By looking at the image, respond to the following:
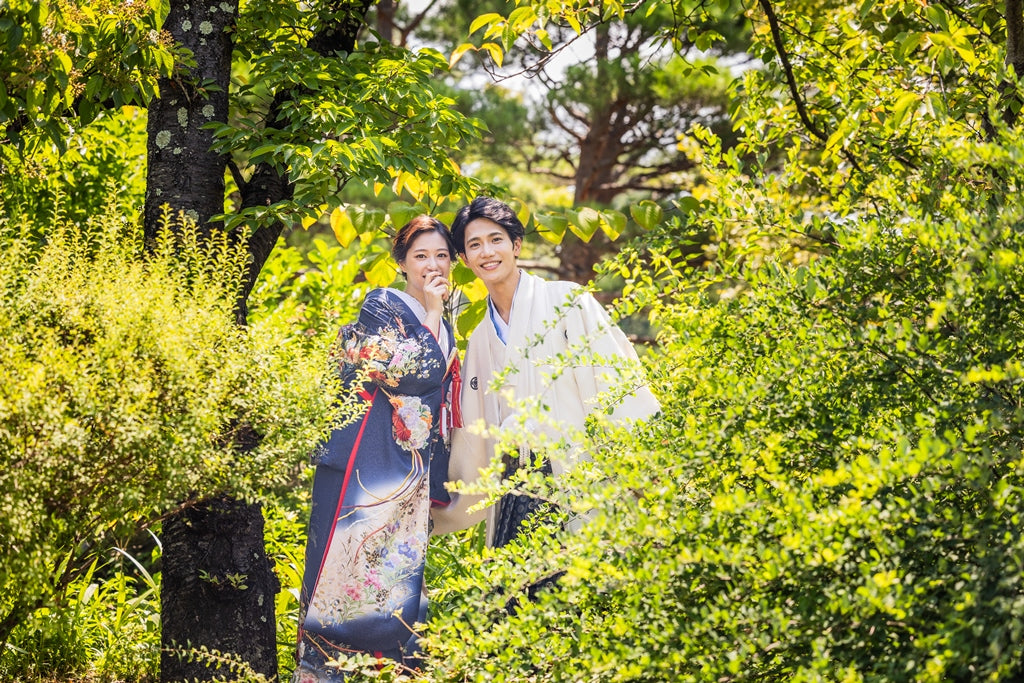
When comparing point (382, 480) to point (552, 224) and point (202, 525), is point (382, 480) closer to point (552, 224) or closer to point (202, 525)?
point (202, 525)

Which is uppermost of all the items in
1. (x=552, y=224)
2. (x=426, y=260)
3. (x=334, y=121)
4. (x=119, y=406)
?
(x=334, y=121)

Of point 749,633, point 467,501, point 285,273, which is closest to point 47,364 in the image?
point 467,501

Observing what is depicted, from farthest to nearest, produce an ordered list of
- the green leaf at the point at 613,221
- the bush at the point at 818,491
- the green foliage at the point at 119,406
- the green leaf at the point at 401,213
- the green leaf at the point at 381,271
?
the green leaf at the point at 381,271, the green leaf at the point at 613,221, the green leaf at the point at 401,213, the green foliage at the point at 119,406, the bush at the point at 818,491

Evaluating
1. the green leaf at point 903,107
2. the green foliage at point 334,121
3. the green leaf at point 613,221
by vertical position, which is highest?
the green foliage at point 334,121

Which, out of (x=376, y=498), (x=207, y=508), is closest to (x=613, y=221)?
(x=376, y=498)

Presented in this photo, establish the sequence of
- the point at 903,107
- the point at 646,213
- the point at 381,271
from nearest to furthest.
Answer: the point at 903,107
the point at 646,213
the point at 381,271

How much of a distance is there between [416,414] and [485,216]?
28.7 inches

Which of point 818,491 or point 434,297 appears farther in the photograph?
point 434,297

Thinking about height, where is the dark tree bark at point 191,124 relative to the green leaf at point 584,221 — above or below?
above

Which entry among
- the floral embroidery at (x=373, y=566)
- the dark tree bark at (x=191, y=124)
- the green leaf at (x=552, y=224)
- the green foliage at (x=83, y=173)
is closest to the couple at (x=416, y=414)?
the floral embroidery at (x=373, y=566)

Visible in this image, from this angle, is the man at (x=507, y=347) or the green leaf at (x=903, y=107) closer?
the green leaf at (x=903, y=107)

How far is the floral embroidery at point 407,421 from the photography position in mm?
2951

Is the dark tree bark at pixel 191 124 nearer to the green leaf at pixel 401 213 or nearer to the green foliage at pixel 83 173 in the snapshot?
the green foliage at pixel 83 173

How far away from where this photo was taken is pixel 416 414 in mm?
2959
